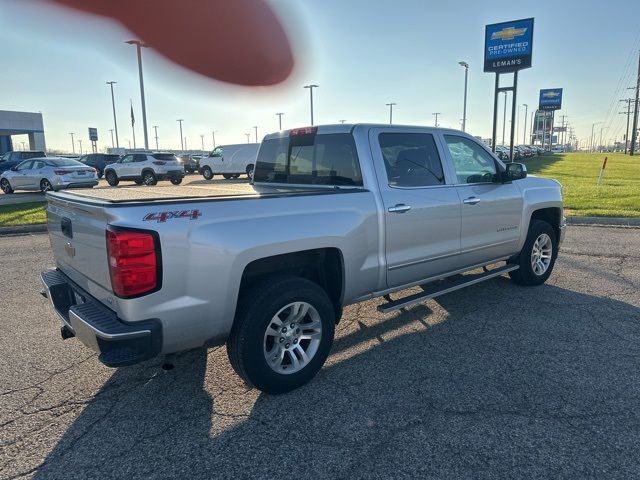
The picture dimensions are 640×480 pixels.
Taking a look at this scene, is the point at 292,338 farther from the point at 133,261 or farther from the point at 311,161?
the point at 311,161

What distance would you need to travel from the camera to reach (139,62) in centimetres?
3159

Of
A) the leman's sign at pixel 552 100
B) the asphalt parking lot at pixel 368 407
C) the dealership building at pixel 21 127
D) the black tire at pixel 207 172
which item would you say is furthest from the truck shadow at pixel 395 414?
the leman's sign at pixel 552 100

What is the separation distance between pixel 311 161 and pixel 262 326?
74.7 inches

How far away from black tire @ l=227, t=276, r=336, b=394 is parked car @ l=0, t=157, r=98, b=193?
55.2 ft

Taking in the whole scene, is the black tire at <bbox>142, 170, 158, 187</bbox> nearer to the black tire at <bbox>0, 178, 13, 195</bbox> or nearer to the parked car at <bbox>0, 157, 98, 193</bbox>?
the parked car at <bbox>0, 157, 98, 193</bbox>

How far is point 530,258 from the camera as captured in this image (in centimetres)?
555

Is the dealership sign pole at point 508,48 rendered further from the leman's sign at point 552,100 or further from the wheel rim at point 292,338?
the leman's sign at point 552,100

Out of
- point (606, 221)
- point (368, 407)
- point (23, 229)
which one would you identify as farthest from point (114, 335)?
point (606, 221)

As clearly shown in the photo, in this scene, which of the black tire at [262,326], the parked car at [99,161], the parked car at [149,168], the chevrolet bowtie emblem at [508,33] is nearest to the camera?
the black tire at [262,326]

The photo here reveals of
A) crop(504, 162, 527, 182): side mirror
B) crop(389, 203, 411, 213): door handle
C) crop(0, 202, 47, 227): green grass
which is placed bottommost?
crop(0, 202, 47, 227): green grass

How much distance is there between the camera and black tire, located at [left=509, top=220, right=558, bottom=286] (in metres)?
5.52

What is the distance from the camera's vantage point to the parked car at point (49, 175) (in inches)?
703

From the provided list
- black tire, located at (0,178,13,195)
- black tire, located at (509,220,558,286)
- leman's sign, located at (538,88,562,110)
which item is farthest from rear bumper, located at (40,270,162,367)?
leman's sign, located at (538,88,562,110)

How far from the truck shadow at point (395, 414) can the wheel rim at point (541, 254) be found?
1.44 metres
